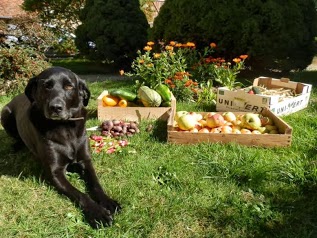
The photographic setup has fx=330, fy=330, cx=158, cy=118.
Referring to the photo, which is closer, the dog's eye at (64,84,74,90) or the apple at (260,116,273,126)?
the dog's eye at (64,84,74,90)

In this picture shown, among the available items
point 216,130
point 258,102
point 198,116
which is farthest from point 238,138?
point 258,102

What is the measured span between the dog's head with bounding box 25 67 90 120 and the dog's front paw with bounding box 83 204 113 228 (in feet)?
2.72

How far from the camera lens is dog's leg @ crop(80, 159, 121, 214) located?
8.31ft

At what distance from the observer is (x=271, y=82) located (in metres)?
5.73

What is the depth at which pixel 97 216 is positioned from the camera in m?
2.39

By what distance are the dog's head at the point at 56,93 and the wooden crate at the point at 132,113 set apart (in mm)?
1476

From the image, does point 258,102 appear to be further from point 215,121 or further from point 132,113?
point 132,113

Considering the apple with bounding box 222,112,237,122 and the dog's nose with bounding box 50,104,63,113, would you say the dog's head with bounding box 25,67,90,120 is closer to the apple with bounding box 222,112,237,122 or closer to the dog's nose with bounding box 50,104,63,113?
the dog's nose with bounding box 50,104,63,113

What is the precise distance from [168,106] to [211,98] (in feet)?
3.57

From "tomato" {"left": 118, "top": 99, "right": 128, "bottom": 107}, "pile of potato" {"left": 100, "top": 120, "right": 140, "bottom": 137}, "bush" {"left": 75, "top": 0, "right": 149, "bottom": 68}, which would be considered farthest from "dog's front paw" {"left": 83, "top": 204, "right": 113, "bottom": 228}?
"bush" {"left": 75, "top": 0, "right": 149, "bottom": 68}

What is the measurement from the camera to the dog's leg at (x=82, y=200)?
237cm

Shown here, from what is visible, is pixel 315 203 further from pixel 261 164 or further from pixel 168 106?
pixel 168 106

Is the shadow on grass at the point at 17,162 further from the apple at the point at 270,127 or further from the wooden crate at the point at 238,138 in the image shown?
the apple at the point at 270,127

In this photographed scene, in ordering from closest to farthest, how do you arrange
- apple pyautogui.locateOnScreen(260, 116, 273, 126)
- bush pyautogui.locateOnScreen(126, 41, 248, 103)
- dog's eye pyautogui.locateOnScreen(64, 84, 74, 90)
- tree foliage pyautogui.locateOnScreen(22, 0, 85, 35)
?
dog's eye pyautogui.locateOnScreen(64, 84, 74, 90)
apple pyautogui.locateOnScreen(260, 116, 273, 126)
bush pyautogui.locateOnScreen(126, 41, 248, 103)
tree foliage pyautogui.locateOnScreen(22, 0, 85, 35)
